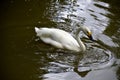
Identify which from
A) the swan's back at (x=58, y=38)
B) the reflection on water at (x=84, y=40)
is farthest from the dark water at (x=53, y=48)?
the swan's back at (x=58, y=38)

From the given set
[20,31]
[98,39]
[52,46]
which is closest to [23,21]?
[20,31]

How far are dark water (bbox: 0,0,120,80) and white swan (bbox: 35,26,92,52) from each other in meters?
0.11

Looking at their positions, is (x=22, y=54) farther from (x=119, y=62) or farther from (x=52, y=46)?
(x=119, y=62)

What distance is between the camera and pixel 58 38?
724 cm

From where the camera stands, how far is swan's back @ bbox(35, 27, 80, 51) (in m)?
7.20

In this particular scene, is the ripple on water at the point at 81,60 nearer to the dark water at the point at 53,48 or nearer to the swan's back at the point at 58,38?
the dark water at the point at 53,48

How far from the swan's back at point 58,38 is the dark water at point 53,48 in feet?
0.36

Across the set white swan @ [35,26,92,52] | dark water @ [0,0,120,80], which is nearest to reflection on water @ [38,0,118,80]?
dark water @ [0,0,120,80]

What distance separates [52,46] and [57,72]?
3.15 feet

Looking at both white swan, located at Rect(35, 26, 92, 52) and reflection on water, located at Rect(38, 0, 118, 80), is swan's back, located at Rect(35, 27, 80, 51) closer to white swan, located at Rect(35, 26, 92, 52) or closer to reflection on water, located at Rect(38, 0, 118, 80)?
white swan, located at Rect(35, 26, 92, 52)

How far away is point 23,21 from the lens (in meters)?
8.21

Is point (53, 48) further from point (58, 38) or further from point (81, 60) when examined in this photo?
→ point (81, 60)

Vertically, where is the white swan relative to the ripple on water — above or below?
above

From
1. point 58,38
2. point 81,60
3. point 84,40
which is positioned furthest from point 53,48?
point 84,40
